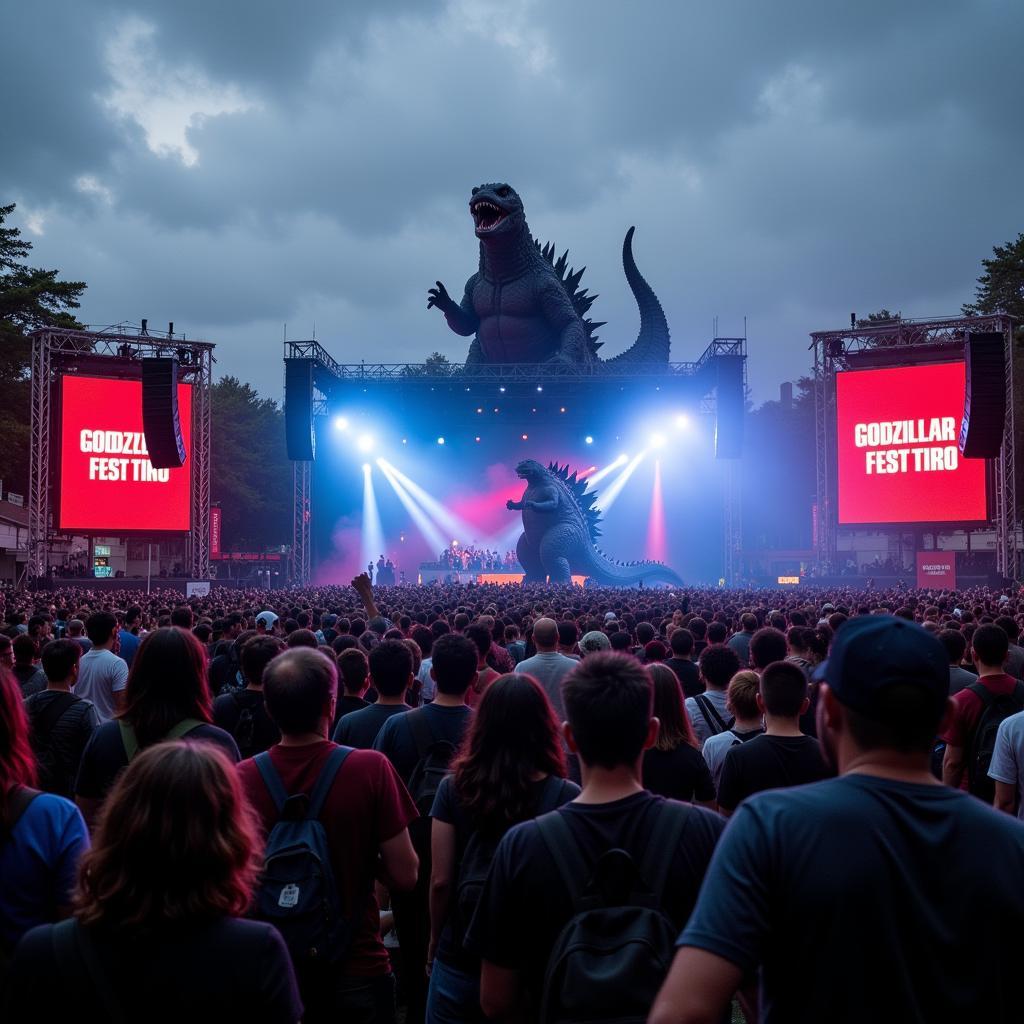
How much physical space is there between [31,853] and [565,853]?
1188 mm

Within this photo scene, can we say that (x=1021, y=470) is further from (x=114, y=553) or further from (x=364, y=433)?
(x=114, y=553)

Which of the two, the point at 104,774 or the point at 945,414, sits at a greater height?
the point at 945,414

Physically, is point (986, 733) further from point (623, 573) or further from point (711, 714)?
point (623, 573)

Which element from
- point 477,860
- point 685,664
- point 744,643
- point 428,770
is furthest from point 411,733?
point 744,643

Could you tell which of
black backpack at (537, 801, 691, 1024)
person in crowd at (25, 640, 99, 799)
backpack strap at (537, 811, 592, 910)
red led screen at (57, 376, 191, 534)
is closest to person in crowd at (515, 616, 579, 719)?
person in crowd at (25, 640, 99, 799)

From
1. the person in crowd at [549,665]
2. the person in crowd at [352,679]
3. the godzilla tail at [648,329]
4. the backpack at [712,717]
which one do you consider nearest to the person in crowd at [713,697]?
the backpack at [712,717]

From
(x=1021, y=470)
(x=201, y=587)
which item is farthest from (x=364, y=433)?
(x=1021, y=470)

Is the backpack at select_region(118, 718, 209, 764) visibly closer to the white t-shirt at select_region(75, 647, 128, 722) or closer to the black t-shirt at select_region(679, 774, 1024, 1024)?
the black t-shirt at select_region(679, 774, 1024, 1024)

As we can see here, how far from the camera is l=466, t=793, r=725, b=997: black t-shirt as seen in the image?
2029 millimetres

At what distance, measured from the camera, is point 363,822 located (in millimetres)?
2695

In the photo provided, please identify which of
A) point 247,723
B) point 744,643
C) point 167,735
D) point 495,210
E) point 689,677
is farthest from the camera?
point 495,210

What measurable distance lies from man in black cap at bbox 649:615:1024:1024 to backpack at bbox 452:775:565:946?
994mm

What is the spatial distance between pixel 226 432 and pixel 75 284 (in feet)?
52.4

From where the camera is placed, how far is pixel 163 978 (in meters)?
1.63
